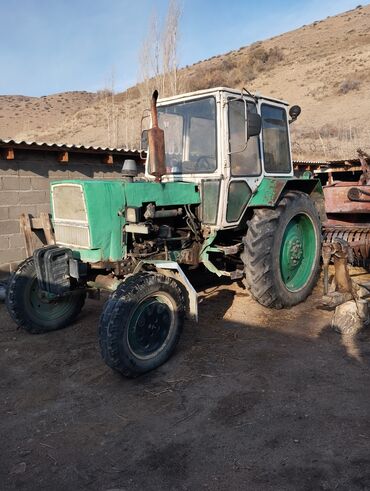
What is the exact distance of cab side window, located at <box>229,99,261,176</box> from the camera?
4508 mm

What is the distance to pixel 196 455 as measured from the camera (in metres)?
Result: 2.64

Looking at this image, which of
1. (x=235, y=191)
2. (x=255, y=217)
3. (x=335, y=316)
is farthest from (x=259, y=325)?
(x=235, y=191)

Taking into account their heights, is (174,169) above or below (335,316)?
above

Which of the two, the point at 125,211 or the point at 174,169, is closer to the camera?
the point at 125,211

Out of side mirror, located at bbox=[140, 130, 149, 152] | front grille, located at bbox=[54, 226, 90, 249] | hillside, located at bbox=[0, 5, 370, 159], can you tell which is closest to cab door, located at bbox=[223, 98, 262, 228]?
side mirror, located at bbox=[140, 130, 149, 152]

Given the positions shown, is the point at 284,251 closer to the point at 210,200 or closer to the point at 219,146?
the point at 210,200

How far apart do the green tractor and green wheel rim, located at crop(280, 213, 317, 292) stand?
0.05 feet

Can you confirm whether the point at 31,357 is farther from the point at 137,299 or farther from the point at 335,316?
the point at 335,316

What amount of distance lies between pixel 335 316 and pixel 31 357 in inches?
124

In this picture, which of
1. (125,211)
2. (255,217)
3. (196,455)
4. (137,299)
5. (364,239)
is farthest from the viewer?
(364,239)

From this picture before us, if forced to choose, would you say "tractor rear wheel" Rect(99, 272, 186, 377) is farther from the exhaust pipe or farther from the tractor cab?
the tractor cab

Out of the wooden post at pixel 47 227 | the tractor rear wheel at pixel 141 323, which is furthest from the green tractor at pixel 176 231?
the wooden post at pixel 47 227

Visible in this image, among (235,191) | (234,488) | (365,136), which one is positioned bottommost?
(234,488)

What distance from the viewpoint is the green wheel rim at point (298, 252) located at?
17.1 ft
